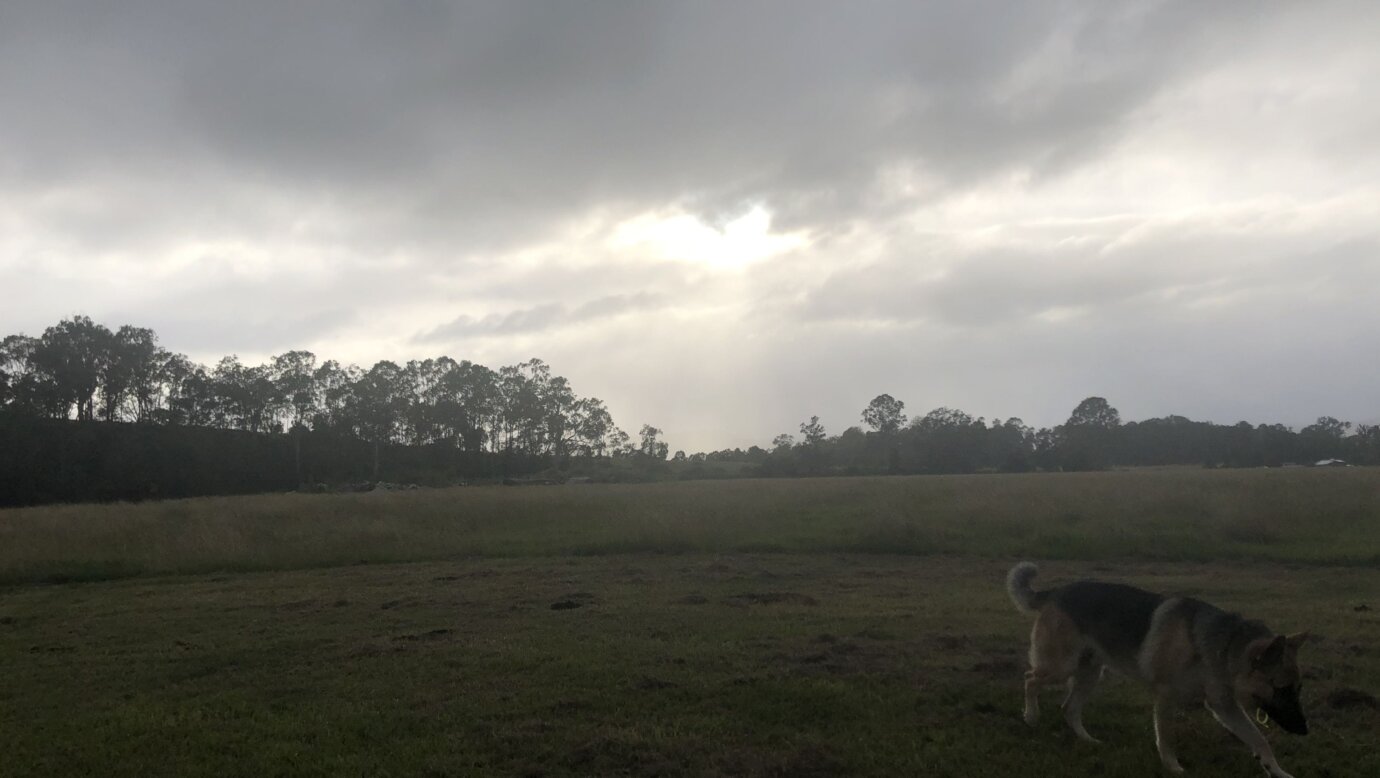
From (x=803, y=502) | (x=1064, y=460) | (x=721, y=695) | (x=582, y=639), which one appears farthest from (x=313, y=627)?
(x=1064, y=460)

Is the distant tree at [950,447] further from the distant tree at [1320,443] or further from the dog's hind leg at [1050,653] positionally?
the dog's hind leg at [1050,653]

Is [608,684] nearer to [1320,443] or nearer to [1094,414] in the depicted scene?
[1320,443]

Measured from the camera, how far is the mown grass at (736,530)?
1934 centimetres

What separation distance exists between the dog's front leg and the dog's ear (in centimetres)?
40

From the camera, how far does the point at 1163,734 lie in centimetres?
591

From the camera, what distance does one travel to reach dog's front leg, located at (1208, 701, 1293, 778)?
5402 mm

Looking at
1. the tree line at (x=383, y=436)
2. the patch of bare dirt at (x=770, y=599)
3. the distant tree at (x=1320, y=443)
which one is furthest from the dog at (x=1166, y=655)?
the distant tree at (x=1320, y=443)

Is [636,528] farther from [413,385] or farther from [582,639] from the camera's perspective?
[413,385]

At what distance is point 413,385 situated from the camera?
88375mm

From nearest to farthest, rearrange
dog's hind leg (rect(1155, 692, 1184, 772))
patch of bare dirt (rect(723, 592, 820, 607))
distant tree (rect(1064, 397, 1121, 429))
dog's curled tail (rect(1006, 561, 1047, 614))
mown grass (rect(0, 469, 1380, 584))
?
1. dog's hind leg (rect(1155, 692, 1184, 772))
2. dog's curled tail (rect(1006, 561, 1047, 614))
3. patch of bare dirt (rect(723, 592, 820, 607))
4. mown grass (rect(0, 469, 1380, 584))
5. distant tree (rect(1064, 397, 1121, 429))

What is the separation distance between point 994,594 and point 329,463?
74227mm

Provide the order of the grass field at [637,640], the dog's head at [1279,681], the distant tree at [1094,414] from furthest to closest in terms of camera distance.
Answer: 1. the distant tree at [1094,414]
2. the grass field at [637,640]
3. the dog's head at [1279,681]

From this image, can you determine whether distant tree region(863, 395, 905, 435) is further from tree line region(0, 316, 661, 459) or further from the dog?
the dog

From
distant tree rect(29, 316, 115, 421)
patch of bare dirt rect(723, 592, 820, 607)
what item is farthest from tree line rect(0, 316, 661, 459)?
patch of bare dirt rect(723, 592, 820, 607)
